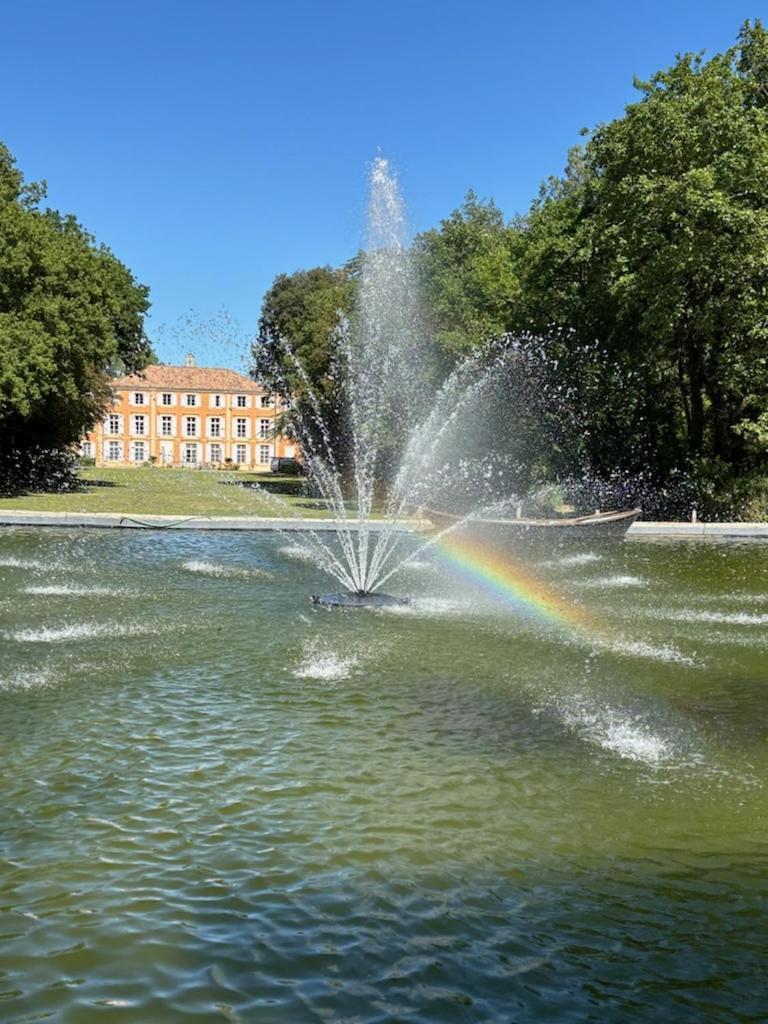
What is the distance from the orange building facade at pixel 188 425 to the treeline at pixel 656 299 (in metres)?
74.0

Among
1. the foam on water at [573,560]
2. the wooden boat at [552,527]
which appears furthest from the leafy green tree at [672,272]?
the foam on water at [573,560]

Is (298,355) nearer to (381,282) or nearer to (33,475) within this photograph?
(381,282)

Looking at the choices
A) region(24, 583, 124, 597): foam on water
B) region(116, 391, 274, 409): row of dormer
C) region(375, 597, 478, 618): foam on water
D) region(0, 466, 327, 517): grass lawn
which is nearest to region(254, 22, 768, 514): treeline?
region(0, 466, 327, 517): grass lawn

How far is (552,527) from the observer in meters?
26.8

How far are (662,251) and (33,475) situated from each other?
31.7 meters

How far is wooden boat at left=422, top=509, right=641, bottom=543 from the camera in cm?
2644

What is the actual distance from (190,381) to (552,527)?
301 feet

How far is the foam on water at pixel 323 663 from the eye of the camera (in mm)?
9609

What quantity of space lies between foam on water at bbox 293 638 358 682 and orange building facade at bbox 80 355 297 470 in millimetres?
100552

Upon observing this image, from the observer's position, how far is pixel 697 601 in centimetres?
1580

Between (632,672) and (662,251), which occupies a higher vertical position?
(662,251)

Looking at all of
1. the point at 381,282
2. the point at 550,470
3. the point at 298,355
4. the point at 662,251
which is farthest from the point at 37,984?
the point at 298,355

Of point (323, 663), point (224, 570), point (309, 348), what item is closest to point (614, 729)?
point (323, 663)

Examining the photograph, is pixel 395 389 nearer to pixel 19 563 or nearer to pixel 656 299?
pixel 656 299
